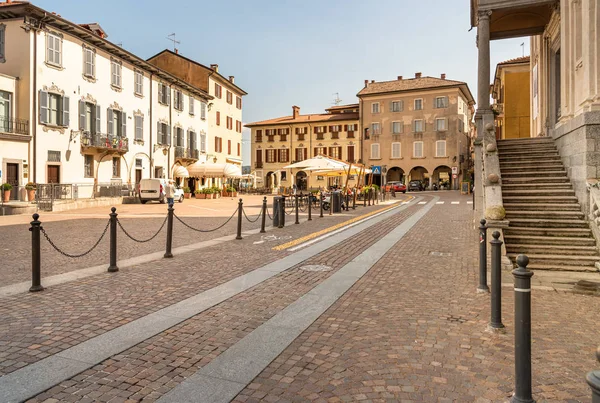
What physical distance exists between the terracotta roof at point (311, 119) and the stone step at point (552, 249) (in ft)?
184

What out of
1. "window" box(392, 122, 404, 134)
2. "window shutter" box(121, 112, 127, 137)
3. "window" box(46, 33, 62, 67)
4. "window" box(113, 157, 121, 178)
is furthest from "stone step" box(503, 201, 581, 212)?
"window" box(392, 122, 404, 134)

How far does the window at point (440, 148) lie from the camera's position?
188 feet

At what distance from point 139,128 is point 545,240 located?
3087cm

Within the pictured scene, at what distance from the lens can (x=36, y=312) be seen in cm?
506

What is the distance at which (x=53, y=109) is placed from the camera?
1003 inches

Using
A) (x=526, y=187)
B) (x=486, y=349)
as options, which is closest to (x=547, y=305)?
(x=486, y=349)

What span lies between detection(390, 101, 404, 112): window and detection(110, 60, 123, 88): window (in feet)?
127

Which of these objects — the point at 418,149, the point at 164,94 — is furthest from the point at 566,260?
the point at 418,149

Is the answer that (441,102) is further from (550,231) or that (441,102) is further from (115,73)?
(550,231)

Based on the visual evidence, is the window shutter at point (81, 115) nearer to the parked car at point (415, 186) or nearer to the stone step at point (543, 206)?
the stone step at point (543, 206)

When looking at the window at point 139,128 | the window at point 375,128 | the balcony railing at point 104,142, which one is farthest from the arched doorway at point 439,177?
the balcony railing at point 104,142

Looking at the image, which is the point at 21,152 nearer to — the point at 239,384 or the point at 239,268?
the point at 239,268

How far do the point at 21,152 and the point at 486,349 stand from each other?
25874 millimetres

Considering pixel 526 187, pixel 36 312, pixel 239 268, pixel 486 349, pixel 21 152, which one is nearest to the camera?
pixel 486 349
